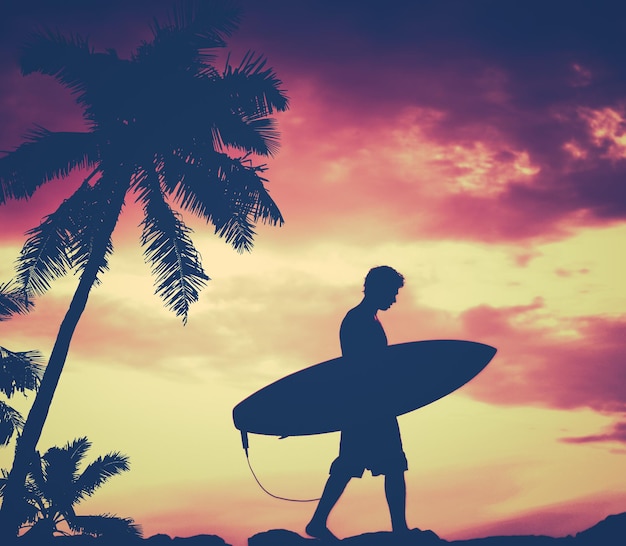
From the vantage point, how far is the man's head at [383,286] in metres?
9.05

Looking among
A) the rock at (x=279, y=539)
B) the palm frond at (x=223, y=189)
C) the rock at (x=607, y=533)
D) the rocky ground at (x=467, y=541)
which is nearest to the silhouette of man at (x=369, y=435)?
the rocky ground at (x=467, y=541)

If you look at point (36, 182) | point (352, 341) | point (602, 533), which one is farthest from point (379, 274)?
point (36, 182)

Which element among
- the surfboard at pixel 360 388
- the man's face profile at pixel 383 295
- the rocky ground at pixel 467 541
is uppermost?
the man's face profile at pixel 383 295

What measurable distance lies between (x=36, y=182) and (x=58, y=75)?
7.94 ft

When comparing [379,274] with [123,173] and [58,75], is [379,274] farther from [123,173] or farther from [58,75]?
[58,75]

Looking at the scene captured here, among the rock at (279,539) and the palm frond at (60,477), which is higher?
the palm frond at (60,477)

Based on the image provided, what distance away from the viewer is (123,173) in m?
16.6

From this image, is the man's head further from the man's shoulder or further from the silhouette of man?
the man's shoulder

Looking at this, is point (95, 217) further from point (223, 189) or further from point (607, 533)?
point (607, 533)

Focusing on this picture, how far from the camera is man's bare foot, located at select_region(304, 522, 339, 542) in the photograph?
28.8ft

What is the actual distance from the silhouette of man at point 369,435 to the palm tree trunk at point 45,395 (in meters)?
8.53

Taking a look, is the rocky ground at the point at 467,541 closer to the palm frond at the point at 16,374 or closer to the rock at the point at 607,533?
the rock at the point at 607,533

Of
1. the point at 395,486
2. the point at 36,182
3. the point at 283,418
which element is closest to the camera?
the point at 395,486

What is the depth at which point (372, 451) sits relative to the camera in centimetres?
874
